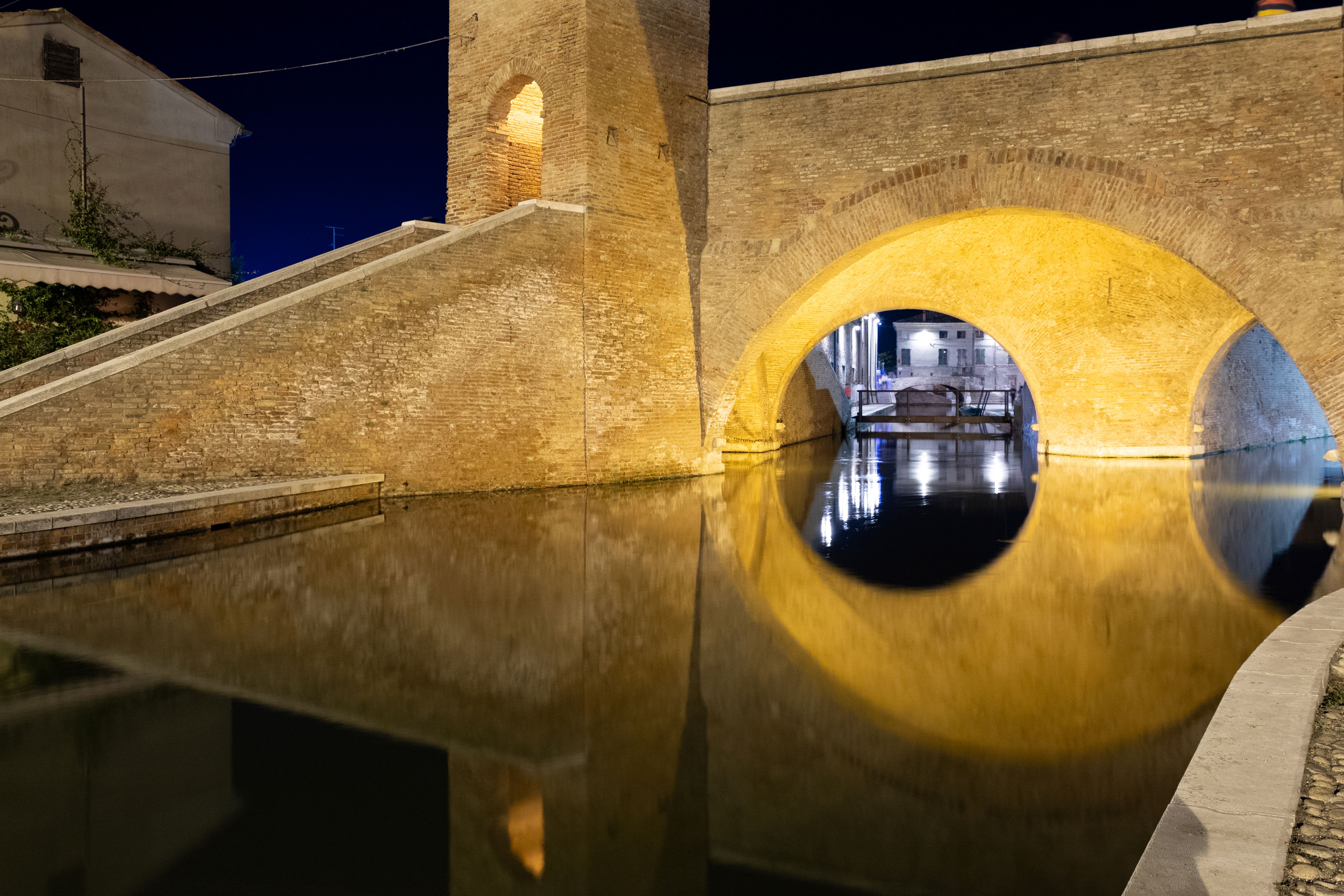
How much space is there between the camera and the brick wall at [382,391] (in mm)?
7926

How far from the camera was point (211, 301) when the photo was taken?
1057cm

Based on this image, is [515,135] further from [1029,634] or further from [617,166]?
[1029,634]

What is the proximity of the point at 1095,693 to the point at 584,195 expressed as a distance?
30.2 feet

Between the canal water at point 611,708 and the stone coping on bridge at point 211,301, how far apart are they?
11.4 ft

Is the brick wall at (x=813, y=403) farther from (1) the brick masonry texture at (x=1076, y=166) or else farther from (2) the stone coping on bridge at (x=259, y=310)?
(2) the stone coping on bridge at (x=259, y=310)

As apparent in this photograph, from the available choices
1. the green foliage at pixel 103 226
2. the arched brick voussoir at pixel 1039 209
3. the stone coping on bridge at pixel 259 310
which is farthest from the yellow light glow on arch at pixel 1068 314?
the green foliage at pixel 103 226

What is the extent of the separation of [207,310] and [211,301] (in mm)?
119

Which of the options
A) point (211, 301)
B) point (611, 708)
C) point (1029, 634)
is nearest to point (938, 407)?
point (211, 301)

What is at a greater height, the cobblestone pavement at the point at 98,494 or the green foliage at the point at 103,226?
the green foliage at the point at 103,226

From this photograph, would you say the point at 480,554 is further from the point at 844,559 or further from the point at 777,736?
the point at 777,736

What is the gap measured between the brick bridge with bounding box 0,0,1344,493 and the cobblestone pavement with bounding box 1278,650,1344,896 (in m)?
8.25

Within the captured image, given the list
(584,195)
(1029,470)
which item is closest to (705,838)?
(584,195)

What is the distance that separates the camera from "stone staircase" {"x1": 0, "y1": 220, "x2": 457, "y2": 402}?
9430 mm

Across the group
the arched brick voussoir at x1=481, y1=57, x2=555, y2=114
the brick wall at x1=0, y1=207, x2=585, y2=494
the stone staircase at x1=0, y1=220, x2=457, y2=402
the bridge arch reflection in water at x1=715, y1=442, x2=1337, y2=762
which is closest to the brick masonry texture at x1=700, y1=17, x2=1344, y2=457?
the arched brick voussoir at x1=481, y1=57, x2=555, y2=114
